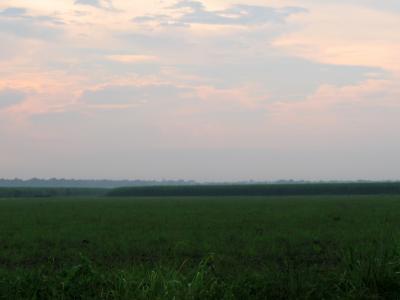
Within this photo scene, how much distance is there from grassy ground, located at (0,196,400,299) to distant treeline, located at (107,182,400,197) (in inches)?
2711

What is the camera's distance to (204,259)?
1097 centimetres

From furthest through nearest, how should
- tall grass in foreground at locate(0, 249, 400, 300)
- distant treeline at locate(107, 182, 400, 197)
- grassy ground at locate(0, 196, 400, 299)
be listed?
distant treeline at locate(107, 182, 400, 197) → grassy ground at locate(0, 196, 400, 299) → tall grass in foreground at locate(0, 249, 400, 300)

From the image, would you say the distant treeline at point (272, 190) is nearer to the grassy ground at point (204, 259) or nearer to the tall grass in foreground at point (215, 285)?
the grassy ground at point (204, 259)

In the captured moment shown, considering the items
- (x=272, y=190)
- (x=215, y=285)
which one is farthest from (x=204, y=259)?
(x=272, y=190)

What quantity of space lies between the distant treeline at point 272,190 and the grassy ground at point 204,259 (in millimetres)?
68852

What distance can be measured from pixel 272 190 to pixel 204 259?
288 ft

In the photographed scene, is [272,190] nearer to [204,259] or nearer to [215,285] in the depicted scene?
[204,259]

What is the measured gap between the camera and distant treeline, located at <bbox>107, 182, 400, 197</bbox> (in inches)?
3625

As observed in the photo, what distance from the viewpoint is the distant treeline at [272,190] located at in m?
92.1

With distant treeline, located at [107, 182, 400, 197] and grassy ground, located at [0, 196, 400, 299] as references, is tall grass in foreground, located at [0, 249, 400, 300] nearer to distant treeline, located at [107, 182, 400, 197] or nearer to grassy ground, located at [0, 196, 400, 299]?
grassy ground, located at [0, 196, 400, 299]

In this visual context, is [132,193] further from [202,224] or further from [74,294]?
[74,294]

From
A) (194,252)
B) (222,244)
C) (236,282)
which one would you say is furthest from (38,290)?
(222,244)

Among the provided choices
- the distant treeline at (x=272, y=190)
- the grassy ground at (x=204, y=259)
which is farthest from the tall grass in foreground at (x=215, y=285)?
the distant treeline at (x=272, y=190)

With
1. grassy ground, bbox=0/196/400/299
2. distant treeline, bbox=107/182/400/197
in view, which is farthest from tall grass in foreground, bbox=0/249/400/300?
distant treeline, bbox=107/182/400/197
